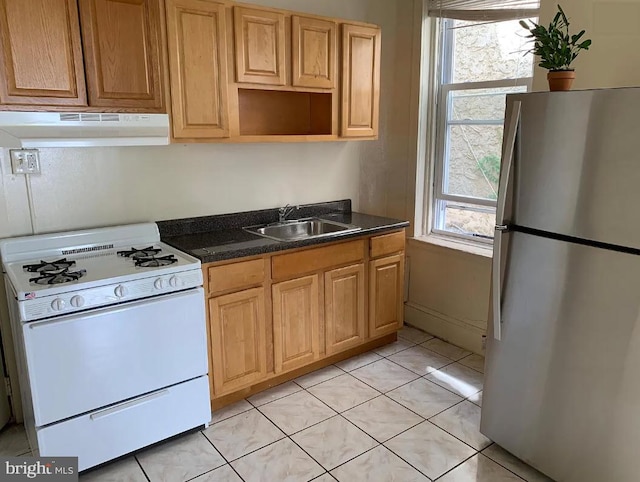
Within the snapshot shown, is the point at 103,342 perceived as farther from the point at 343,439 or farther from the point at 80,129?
the point at 343,439

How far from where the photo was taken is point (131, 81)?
91.0 inches

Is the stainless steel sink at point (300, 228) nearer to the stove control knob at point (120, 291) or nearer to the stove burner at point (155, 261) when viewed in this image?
the stove burner at point (155, 261)

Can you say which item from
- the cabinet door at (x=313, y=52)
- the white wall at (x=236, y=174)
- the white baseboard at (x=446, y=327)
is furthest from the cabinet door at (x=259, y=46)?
the white baseboard at (x=446, y=327)

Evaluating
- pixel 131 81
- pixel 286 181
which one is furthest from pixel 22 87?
pixel 286 181

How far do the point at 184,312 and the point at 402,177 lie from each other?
6.87ft

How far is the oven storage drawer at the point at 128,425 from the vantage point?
2.07 meters

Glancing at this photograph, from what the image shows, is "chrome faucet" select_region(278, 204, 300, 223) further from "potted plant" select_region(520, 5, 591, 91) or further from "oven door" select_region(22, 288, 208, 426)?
"potted plant" select_region(520, 5, 591, 91)

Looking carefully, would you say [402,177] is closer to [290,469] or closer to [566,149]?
[566,149]

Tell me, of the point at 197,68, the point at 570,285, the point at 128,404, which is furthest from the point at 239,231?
the point at 570,285

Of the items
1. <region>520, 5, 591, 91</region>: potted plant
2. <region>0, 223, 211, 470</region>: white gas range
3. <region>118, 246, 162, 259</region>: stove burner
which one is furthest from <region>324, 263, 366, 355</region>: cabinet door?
<region>520, 5, 591, 91</region>: potted plant

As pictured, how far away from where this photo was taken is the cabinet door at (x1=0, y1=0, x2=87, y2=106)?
6.61 feet

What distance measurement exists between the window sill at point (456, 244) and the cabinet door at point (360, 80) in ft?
2.97

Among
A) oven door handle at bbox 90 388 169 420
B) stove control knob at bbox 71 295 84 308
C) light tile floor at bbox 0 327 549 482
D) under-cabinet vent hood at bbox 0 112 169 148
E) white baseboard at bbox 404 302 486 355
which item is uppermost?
under-cabinet vent hood at bbox 0 112 169 148

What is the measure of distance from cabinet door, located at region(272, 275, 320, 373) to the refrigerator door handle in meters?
1.09
